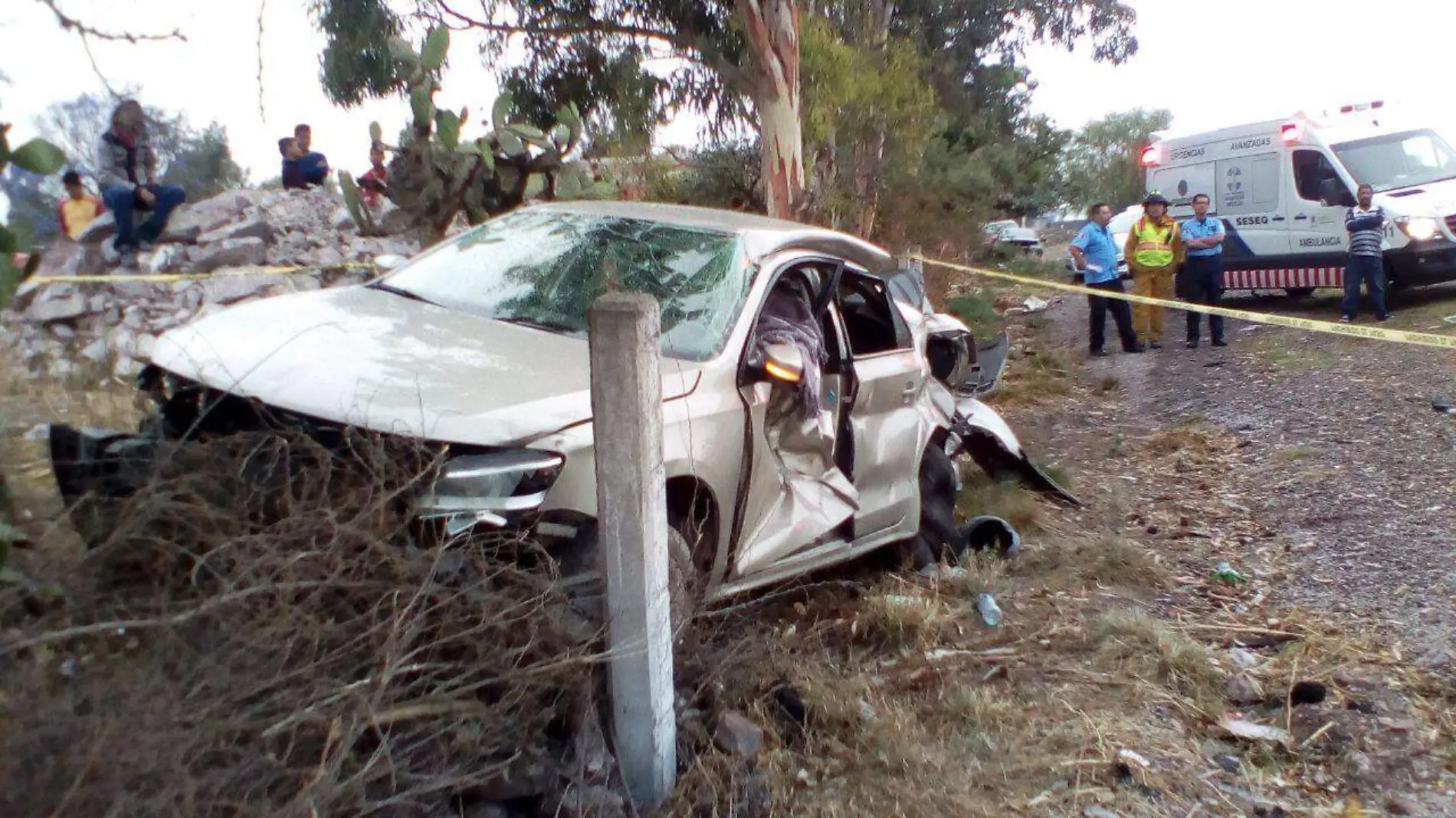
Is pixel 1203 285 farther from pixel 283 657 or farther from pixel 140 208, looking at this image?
pixel 283 657

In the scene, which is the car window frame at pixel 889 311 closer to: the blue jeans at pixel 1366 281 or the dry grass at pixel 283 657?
the dry grass at pixel 283 657

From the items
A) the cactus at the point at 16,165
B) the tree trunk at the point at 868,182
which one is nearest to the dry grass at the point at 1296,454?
the cactus at the point at 16,165

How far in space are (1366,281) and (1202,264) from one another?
5.54 ft

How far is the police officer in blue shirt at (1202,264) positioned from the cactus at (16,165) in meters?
11.7

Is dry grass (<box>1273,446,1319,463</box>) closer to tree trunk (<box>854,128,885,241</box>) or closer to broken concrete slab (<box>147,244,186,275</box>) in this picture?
tree trunk (<box>854,128,885,241</box>)

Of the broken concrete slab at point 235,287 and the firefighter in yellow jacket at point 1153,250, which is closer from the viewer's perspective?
the broken concrete slab at point 235,287

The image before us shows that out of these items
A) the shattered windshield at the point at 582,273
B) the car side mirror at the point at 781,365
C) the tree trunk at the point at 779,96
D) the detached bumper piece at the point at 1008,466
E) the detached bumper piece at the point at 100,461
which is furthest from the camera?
the tree trunk at the point at 779,96

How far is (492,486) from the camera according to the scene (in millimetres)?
3352

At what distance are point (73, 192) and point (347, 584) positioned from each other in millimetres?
7748

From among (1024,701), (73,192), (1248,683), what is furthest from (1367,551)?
(73,192)

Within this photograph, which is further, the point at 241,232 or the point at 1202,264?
the point at 1202,264

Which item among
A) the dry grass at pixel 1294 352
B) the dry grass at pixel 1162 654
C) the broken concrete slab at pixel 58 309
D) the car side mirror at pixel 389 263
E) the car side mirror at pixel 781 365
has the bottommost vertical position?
the dry grass at pixel 1162 654

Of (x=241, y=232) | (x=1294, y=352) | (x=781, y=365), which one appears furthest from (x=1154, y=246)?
(x=781, y=365)

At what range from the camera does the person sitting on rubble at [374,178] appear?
904 cm
